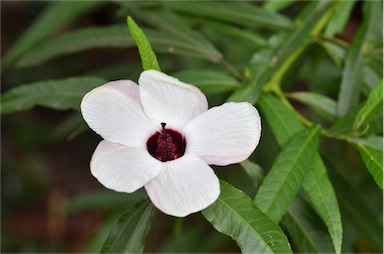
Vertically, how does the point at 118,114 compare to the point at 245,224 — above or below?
above

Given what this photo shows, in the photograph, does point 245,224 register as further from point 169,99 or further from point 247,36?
point 247,36

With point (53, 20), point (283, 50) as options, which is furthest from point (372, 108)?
point (53, 20)

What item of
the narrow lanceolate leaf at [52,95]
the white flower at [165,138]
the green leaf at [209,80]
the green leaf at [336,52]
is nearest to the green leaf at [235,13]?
the green leaf at [336,52]

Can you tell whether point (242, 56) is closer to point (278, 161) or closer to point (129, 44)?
point (129, 44)

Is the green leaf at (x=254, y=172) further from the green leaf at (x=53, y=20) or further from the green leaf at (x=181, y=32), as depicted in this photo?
the green leaf at (x=53, y=20)

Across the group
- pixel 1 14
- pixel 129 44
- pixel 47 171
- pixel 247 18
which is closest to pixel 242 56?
pixel 247 18

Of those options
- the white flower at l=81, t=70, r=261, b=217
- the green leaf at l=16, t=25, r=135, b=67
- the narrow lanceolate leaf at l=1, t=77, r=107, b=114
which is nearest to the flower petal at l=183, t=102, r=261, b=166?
the white flower at l=81, t=70, r=261, b=217
